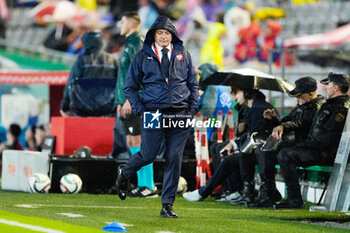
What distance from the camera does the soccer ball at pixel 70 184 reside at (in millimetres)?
11656

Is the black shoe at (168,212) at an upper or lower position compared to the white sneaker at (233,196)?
upper

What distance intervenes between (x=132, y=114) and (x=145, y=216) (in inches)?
122

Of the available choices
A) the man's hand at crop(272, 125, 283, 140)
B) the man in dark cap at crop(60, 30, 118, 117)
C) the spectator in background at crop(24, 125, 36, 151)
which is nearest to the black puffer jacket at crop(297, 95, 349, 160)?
the man's hand at crop(272, 125, 283, 140)

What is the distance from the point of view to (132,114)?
11.2 meters

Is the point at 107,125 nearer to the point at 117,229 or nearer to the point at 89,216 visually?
the point at 89,216

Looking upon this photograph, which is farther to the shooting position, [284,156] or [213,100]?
[213,100]

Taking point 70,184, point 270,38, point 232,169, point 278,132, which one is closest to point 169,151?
point 278,132

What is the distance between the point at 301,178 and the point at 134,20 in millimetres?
3018

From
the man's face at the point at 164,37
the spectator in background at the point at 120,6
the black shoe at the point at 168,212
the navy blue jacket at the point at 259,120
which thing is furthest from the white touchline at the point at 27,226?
the spectator in background at the point at 120,6

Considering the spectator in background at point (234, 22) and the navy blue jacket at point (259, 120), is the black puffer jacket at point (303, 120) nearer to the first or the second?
the navy blue jacket at point (259, 120)

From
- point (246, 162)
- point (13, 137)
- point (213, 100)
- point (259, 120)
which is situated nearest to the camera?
point (259, 120)

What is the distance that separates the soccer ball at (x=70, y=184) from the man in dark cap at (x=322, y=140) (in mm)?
3213

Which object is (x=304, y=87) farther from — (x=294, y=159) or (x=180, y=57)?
(x=180, y=57)

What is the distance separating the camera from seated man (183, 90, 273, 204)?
1033cm
